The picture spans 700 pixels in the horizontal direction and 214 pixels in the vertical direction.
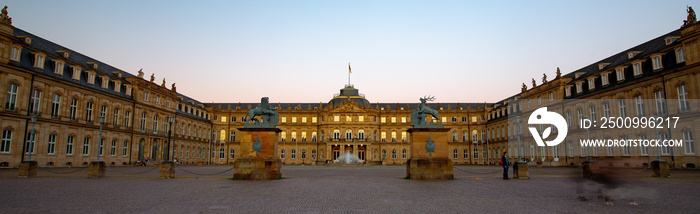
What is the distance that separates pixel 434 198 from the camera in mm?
11758

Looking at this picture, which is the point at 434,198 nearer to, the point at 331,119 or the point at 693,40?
the point at 693,40

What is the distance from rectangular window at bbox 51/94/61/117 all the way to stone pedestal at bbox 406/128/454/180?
3935 cm

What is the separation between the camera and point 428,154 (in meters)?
21.0

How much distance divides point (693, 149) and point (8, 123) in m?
59.4

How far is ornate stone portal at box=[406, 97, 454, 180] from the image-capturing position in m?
20.6

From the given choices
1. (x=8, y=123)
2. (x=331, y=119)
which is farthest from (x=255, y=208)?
(x=331, y=119)

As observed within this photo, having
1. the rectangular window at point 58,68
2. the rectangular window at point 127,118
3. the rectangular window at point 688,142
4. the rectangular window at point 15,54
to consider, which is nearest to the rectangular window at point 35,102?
the rectangular window at point 58,68

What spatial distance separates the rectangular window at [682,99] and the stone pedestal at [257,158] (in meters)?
35.9

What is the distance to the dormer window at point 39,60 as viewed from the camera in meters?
39.7

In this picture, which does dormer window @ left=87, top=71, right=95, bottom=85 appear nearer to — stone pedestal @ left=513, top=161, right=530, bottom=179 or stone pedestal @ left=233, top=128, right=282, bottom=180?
stone pedestal @ left=233, top=128, right=282, bottom=180

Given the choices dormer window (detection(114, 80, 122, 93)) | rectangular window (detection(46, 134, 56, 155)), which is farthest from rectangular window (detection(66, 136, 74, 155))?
dormer window (detection(114, 80, 122, 93))

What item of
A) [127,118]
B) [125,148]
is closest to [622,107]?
[127,118]

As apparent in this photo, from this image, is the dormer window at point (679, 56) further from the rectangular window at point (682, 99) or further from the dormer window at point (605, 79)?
the dormer window at point (605, 79)

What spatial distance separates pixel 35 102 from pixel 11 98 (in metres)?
2.80
